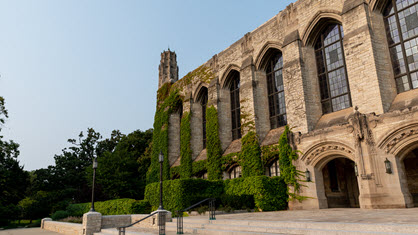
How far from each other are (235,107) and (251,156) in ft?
19.8

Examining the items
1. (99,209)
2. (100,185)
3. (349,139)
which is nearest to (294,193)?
(349,139)

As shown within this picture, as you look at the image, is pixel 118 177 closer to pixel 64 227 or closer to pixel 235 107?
pixel 64 227

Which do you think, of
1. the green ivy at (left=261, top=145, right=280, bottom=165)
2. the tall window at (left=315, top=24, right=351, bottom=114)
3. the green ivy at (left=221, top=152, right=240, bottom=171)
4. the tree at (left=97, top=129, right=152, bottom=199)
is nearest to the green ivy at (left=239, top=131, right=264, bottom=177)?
the green ivy at (left=261, top=145, right=280, bottom=165)

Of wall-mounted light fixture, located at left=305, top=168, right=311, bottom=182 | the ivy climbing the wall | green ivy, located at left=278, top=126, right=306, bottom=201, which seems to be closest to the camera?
wall-mounted light fixture, located at left=305, top=168, right=311, bottom=182

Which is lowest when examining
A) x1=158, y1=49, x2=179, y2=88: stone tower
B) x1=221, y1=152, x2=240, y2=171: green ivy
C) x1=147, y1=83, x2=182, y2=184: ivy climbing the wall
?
x1=221, y1=152, x2=240, y2=171: green ivy

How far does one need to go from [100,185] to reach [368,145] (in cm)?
2788

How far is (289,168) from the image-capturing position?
54.4 ft

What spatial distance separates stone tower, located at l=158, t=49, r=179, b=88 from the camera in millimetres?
33719

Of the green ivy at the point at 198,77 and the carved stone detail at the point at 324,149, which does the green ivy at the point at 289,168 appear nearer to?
the carved stone detail at the point at 324,149

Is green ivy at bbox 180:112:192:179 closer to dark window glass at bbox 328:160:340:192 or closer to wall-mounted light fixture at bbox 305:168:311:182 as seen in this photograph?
dark window glass at bbox 328:160:340:192

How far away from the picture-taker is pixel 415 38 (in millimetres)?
14492

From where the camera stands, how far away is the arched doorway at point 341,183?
17.2 meters

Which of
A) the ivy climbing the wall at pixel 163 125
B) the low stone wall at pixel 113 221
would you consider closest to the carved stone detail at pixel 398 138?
the low stone wall at pixel 113 221

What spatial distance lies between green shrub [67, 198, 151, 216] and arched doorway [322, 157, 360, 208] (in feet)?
42.3
